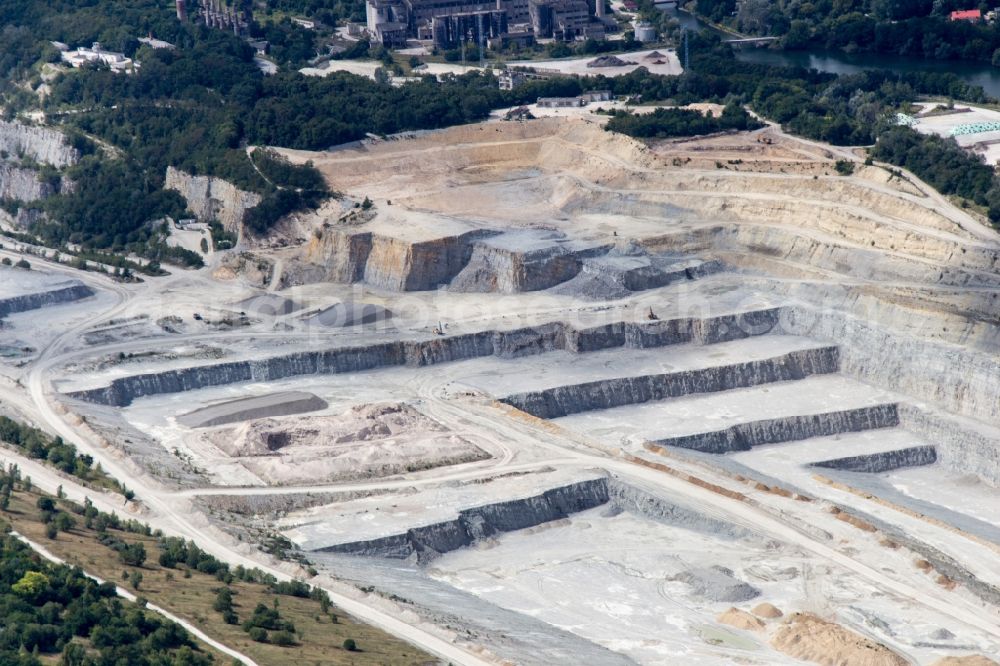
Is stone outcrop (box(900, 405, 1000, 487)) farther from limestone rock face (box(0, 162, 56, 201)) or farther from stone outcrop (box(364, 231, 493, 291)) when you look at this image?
limestone rock face (box(0, 162, 56, 201))

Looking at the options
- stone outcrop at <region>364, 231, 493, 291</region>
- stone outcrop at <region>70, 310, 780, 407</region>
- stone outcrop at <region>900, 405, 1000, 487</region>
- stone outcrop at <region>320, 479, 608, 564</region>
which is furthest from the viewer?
stone outcrop at <region>364, 231, 493, 291</region>

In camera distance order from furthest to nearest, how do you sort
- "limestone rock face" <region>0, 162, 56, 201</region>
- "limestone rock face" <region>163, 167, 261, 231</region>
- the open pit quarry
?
"limestone rock face" <region>0, 162, 56, 201</region>
"limestone rock face" <region>163, 167, 261, 231</region>
the open pit quarry

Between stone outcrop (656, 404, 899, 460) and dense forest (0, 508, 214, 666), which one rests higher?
dense forest (0, 508, 214, 666)

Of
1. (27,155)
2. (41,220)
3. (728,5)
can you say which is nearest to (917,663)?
(41,220)

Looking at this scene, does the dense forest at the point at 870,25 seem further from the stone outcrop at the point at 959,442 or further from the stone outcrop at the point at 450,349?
the stone outcrop at the point at 959,442

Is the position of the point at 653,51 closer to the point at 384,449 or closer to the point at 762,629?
the point at 384,449

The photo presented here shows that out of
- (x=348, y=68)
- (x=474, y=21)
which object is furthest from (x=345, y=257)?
(x=474, y=21)

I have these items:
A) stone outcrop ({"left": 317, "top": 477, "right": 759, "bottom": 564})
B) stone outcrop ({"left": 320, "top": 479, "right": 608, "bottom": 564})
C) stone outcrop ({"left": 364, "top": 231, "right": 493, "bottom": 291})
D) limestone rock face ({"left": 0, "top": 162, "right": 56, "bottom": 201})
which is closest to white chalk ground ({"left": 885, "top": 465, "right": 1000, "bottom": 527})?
stone outcrop ({"left": 317, "top": 477, "right": 759, "bottom": 564})

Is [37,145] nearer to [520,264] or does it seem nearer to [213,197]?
[213,197]
